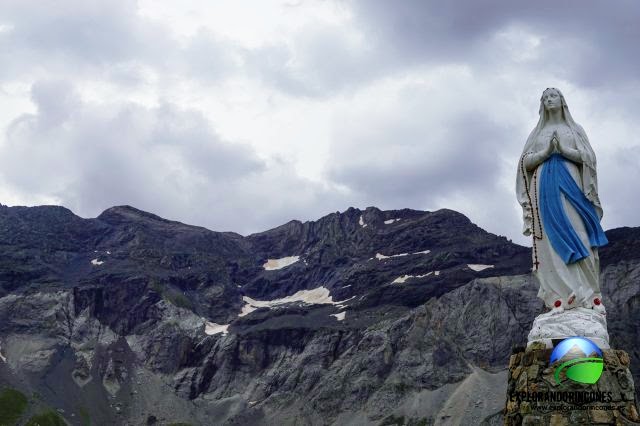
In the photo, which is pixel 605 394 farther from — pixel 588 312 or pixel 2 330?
pixel 2 330

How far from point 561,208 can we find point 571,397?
6.05 m

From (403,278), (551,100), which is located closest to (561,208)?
(551,100)

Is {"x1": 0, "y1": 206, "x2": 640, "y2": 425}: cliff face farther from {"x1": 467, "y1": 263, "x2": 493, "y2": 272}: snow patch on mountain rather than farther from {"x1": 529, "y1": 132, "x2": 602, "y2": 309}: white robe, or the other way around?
{"x1": 529, "y1": 132, "x2": 602, "y2": 309}: white robe

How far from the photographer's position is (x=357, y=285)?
614 feet

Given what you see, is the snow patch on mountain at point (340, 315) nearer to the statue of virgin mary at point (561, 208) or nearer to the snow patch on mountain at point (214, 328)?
the snow patch on mountain at point (214, 328)

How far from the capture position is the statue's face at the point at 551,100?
2628cm

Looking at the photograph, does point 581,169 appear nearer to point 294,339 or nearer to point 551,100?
point 551,100

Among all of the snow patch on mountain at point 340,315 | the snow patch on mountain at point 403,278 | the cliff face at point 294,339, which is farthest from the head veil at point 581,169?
the snow patch on mountain at point 403,278

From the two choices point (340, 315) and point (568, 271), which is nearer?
point (568, 271)

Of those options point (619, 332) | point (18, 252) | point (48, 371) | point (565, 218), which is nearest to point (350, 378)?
point (619, 332)

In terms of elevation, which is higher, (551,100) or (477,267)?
(477,267)

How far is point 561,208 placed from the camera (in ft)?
81.4

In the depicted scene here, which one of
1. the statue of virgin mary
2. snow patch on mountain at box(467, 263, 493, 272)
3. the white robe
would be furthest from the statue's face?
snow patch on mountain at box(467, 263, 493, 272)

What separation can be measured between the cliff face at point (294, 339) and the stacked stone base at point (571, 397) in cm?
9571
